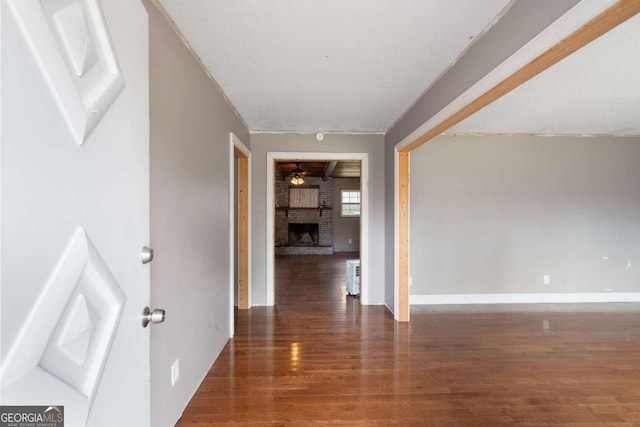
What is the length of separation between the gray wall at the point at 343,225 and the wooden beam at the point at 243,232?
18.8ft

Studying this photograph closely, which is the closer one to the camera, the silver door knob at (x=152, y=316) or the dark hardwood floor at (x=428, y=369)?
the silver door knob at (x=152, y=316)

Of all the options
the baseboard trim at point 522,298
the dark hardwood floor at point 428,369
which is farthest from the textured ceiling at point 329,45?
the baseboard trim at point 522,298

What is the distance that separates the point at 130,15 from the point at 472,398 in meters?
2.60

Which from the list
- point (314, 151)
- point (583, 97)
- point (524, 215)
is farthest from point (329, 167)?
point (583, 97)

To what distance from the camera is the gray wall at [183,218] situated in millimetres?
1447

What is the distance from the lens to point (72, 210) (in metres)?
0.58

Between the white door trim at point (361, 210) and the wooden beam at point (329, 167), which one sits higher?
the wooden beam at point (329, 167)

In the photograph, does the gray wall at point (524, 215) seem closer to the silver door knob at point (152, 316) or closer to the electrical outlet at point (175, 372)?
the electrical outlet at point (175, 372)

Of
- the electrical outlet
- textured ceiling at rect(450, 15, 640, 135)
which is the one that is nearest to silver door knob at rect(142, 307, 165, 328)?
the electrical outlet

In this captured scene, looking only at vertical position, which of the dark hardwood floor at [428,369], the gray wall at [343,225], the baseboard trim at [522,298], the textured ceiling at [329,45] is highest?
the textured ceiling at [329,45]

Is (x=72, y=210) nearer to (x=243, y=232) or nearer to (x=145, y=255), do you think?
(x=145, y=255)

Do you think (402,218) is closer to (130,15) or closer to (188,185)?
(188,185)

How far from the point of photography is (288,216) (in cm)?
928

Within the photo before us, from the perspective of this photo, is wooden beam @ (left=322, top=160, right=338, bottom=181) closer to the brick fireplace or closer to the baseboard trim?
the brick fireplace
